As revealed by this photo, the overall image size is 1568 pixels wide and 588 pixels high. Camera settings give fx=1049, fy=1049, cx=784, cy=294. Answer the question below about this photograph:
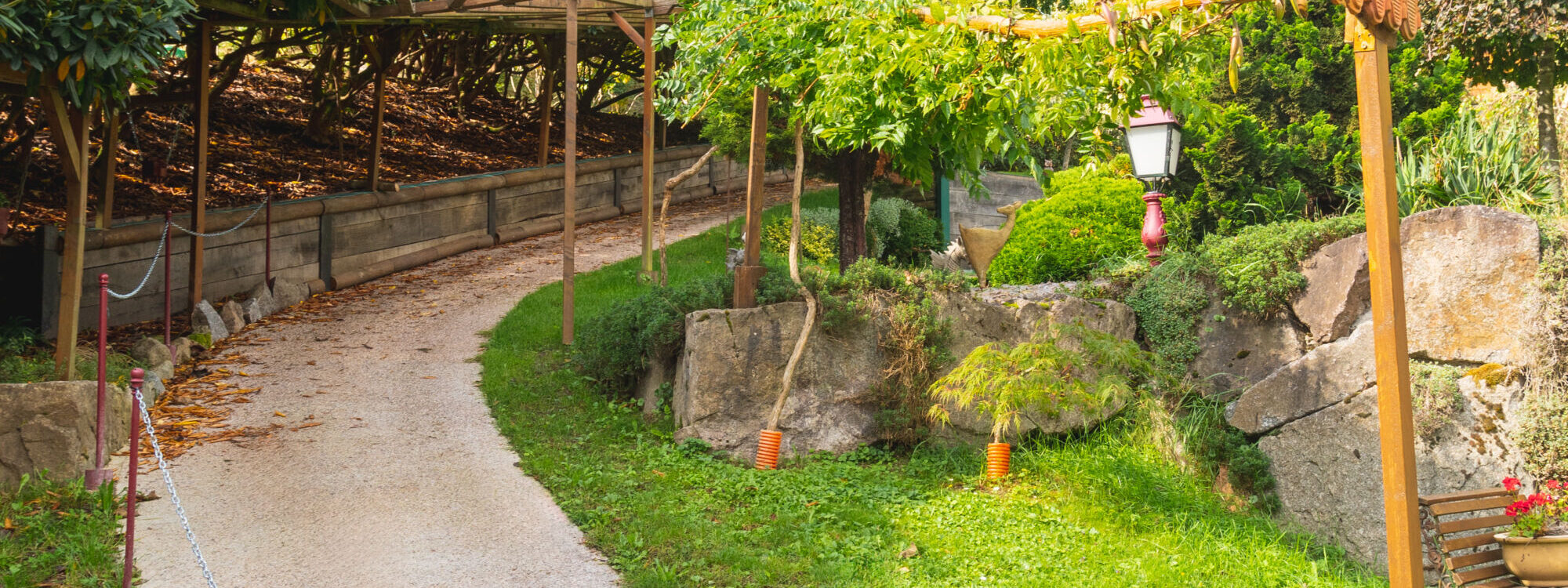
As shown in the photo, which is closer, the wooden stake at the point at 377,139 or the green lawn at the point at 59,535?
the green lawn at the point at 59,535

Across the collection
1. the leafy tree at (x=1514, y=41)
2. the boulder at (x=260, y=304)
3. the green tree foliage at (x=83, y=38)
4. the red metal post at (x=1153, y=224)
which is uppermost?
the leafy tree at (x=1514, y=41)

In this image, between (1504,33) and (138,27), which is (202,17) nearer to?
(138,27)

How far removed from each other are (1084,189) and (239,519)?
7.67 meters

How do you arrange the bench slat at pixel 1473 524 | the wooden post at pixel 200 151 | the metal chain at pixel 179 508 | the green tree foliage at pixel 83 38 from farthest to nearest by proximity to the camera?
the wooden post at pixel 200 151
the green tree foliage at pixel 83 38
the bench slat at pixel 1473 524
the metal chain at pixel 179 508

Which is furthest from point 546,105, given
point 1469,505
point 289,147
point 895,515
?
point 1469,505

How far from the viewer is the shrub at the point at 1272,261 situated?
7.28 m

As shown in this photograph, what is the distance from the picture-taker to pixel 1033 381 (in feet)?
21.0

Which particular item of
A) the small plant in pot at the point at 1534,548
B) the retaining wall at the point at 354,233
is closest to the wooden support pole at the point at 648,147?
the retaining wall at the point at 354,233

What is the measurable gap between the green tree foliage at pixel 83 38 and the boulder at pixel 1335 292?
304 inches

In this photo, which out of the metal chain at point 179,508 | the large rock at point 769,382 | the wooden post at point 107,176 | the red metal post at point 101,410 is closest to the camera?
the metal chain at point 179,508

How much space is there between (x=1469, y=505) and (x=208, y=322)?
361 inches

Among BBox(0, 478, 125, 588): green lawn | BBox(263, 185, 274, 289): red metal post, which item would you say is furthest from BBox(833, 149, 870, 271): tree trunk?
BBox(0, 478, 125, 588): green lawn

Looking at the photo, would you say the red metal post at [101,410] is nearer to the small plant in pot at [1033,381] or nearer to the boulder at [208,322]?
the boulder at [208,322]

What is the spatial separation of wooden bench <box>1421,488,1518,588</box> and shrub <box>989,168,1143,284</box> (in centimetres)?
479
